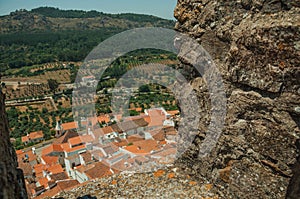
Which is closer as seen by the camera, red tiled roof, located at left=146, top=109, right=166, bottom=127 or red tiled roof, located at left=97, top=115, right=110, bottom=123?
red tiled roof, located at left=146, top=109, right=166, bottom=127

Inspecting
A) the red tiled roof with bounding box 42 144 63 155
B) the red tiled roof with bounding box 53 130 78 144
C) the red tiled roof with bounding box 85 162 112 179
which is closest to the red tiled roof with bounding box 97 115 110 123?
the red tiled roof with bounding box 53 130 78 144

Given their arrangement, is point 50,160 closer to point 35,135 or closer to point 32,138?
point 32,138

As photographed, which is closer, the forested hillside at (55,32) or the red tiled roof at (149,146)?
the red tiled roof at (149,146)

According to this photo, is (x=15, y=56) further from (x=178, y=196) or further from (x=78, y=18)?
(x=178, y=196)

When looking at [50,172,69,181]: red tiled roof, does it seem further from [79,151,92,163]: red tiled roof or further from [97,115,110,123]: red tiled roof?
[97,115,110,123]: red tiled roof

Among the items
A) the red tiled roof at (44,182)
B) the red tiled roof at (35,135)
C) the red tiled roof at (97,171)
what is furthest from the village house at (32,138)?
the red tiled roof at (97,171)

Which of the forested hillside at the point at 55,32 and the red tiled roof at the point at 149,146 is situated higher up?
the forested hillside at the point at 55,32

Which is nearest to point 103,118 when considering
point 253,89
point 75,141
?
point 75,141

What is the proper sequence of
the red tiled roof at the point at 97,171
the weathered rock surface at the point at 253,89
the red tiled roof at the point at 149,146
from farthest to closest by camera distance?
the red tiled roof at the point at 97,171 < the red tiled roof at the point at 149,146 < the weathered rock surface at the point at 253,89

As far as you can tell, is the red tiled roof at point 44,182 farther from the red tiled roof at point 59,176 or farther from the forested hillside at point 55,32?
the forested hillside at point 55,32
